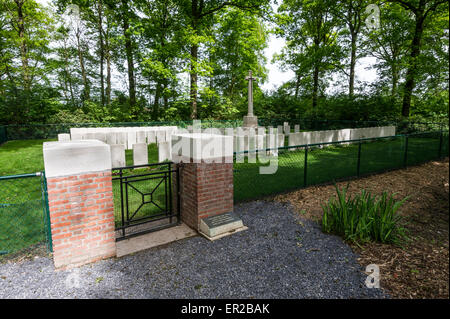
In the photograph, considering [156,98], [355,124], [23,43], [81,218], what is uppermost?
[23,43]

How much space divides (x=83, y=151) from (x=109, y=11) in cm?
2466

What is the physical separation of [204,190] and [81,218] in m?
1.95

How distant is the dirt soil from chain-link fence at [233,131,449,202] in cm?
55

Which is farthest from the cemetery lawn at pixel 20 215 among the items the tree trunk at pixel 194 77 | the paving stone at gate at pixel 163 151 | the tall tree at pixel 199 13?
the tall tree at pixel 199 13

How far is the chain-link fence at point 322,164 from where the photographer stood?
23.4 feet

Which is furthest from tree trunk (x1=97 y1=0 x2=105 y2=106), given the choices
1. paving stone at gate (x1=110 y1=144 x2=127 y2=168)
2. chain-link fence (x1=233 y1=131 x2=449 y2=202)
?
chain-link fence (x1=233 y1=131 x2=449 y2=202)

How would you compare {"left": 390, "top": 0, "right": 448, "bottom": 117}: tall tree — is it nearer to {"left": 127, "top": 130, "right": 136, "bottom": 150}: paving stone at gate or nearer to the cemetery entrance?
{"left": 127, "top": 130, "right": 136, "bottom": 150}: paving stone at gate

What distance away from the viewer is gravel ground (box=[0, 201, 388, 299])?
9.95 feet

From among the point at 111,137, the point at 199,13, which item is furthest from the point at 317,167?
the point at 199,13

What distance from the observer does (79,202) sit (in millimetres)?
→ 3494

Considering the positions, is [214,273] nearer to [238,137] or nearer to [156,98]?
[238,137]

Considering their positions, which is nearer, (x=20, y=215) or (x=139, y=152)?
(x=20, y=215)
